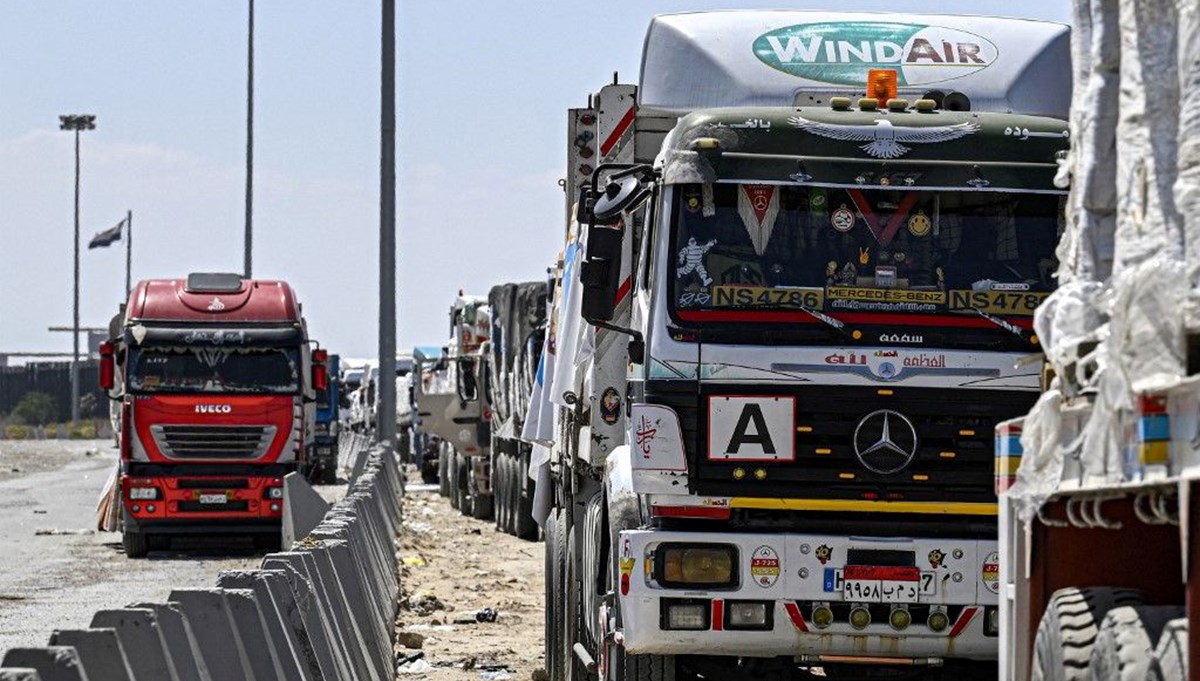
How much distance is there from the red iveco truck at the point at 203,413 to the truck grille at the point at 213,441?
1 centimetres

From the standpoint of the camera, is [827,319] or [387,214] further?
[387,214]

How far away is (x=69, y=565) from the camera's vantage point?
2486cm

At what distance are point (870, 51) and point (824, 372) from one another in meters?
2.52

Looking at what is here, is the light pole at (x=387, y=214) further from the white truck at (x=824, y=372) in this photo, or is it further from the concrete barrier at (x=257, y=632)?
the white truck at (x=824, y=372)

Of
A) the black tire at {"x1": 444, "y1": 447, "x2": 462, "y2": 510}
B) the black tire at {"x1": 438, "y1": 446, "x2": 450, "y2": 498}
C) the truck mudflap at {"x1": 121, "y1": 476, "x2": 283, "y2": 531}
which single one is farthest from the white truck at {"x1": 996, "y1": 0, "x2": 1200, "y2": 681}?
the black tire at {"x1": 438, "y1": 446, "x2": 450, "y2": 498}

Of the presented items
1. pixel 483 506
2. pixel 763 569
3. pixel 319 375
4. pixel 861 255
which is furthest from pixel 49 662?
pixel 483 506

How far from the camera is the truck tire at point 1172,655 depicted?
5.38 meters

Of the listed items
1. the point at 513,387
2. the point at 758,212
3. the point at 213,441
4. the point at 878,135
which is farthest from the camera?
the point at 513,387

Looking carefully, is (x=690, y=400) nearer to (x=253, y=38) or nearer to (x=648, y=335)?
(x=648, y=335)

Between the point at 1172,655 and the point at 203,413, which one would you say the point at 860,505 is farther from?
the point at 203,413

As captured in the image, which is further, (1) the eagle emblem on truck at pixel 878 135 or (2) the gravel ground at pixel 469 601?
(2) the gravel ground at pixel 469 601

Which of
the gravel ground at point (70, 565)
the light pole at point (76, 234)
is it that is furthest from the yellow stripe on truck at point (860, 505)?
the light pole at point (76, 234)

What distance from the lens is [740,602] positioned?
388 inches

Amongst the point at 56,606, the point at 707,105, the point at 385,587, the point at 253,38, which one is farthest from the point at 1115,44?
the point at 253,38
